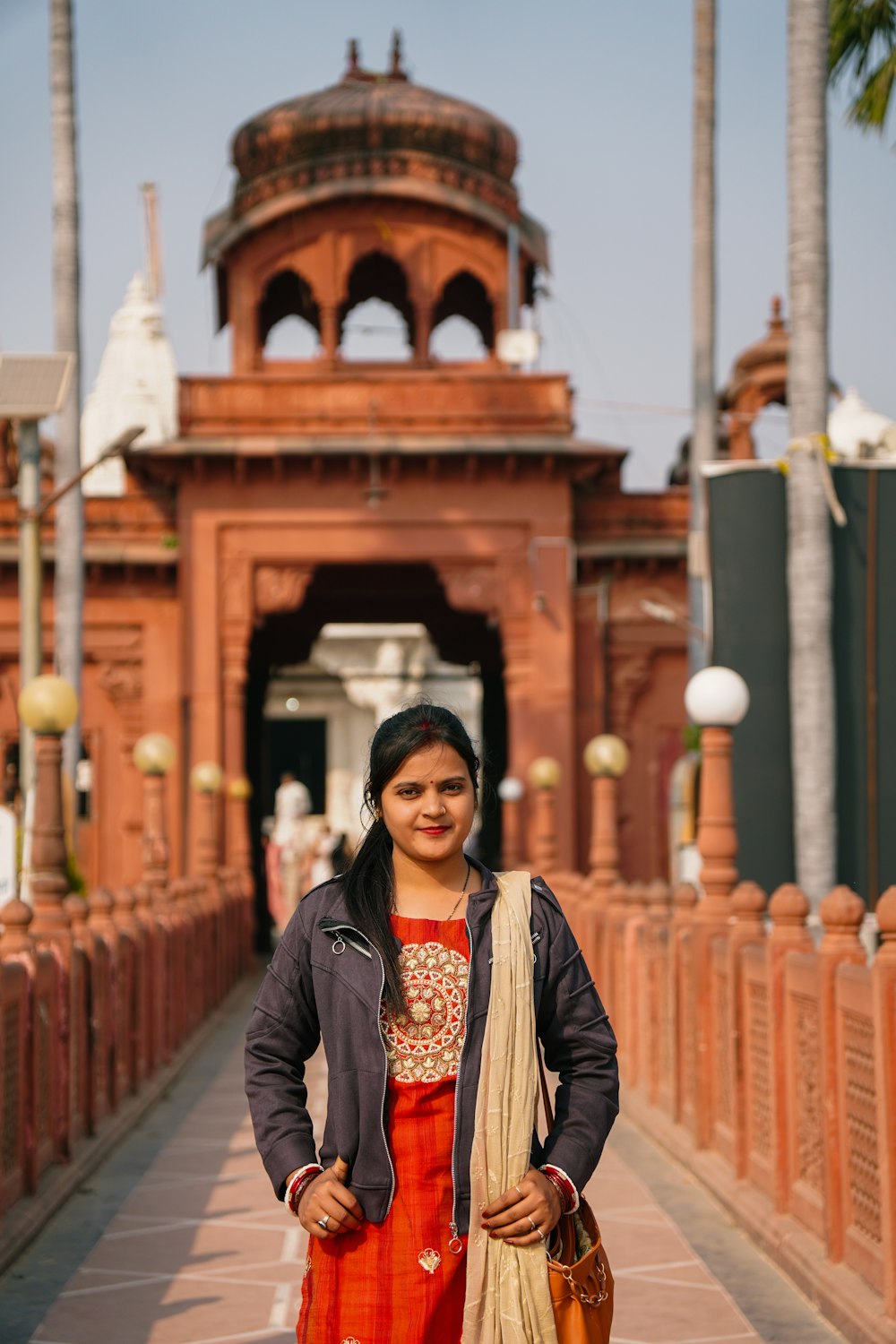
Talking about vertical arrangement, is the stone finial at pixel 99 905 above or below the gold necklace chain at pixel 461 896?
below

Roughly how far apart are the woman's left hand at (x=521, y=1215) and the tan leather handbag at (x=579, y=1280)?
67mm

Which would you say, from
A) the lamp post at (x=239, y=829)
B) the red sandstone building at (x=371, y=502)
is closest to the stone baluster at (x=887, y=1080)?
the red sandstone building at (x=371, y=502)

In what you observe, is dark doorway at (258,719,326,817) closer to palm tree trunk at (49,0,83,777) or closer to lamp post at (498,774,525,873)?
lamp post at (498,774,525,873)

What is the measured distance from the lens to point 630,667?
85.3 ft

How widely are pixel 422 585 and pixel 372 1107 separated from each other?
24787mm

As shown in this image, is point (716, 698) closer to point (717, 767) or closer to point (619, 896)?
point (717, 767)

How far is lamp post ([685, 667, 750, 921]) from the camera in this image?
32.4ft

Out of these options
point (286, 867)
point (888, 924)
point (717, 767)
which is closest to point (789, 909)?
point (888, 924)

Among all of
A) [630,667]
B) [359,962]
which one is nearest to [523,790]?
[630,667]

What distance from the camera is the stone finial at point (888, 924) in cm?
533

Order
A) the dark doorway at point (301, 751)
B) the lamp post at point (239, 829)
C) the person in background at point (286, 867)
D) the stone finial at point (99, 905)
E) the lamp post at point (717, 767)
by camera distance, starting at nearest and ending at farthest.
A: the lamp post at point (717, 767)
the stone finial at point (99, 905)
the lamp post at point (239, 829)
the person in background at point (286, 867)
the dark doorway at point (301, 751)

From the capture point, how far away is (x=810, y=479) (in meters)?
12.2

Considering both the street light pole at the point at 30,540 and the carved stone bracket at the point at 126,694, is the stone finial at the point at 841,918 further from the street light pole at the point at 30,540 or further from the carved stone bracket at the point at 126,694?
the carved stone bracket at the point at 126,694

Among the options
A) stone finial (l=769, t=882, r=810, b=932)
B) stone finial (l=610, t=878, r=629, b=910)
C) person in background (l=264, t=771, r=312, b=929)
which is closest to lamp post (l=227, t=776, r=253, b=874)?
person in background (l=264, t=771, r=312, b=929)
